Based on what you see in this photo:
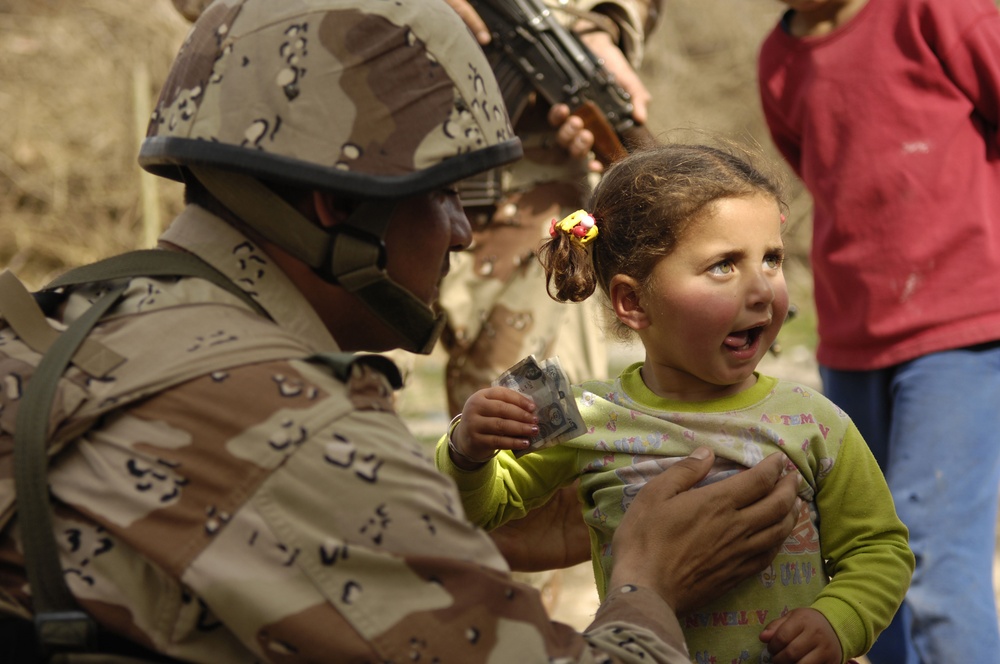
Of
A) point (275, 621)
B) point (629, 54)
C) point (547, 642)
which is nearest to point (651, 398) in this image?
point (547, 642)

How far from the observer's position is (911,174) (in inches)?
138

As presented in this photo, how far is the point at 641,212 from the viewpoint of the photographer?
8.00 ft

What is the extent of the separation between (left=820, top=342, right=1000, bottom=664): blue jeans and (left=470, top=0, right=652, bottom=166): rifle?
4.02 ft

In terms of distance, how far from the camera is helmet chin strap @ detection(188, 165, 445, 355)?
6.05 feet

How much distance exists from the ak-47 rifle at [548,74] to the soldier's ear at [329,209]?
2.08 meters

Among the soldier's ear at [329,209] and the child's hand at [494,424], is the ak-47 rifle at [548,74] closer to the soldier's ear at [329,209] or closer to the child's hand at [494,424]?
the child's hand at [494,424]

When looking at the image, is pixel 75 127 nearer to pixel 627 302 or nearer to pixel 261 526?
pixel 627 302

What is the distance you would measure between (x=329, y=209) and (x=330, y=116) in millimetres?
149

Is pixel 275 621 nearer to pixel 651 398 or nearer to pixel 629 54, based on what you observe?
pixel 651 398

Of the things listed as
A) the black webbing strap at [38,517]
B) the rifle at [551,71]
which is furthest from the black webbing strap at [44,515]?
the rifle at [551,71]

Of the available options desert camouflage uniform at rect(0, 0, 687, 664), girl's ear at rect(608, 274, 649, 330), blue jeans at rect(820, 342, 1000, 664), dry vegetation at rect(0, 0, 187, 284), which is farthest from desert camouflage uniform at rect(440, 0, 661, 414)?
dry vegetation at rect(0, 0, 187, 284)

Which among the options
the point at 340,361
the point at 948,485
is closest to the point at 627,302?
the point at 340,361

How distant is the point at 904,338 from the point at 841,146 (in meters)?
0.61

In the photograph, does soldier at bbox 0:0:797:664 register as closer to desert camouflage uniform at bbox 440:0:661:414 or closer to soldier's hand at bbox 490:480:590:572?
soldier's hand at bbox 490:480:590:572
